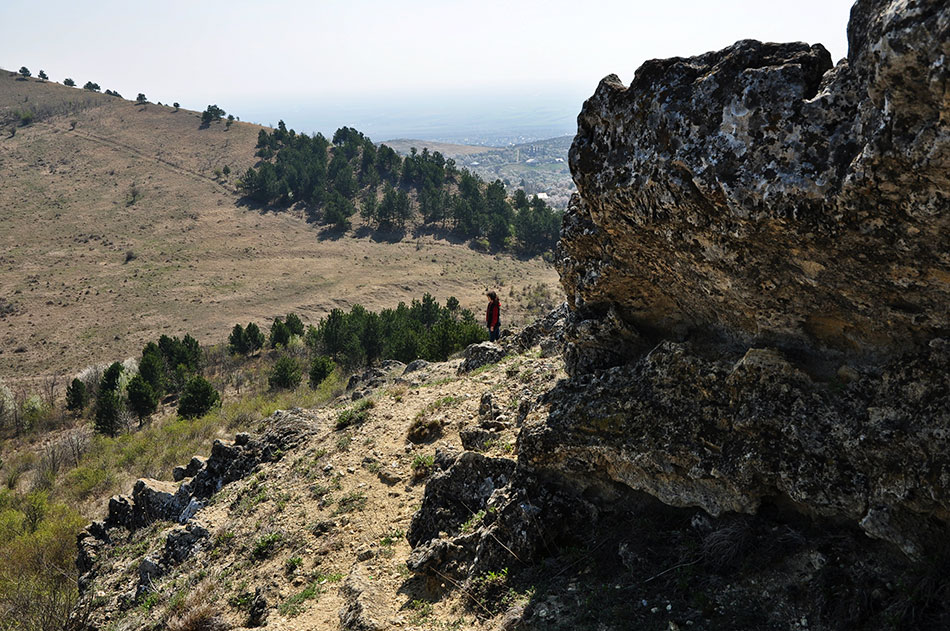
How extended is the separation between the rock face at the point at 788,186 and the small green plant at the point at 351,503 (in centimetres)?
542

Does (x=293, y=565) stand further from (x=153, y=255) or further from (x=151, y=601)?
(x=153, y=255)

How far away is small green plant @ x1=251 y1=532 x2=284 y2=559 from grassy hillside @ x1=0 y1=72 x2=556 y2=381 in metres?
40.8

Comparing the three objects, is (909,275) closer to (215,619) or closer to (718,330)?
(718,330)

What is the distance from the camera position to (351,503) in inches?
366

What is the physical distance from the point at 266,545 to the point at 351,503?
1430mm

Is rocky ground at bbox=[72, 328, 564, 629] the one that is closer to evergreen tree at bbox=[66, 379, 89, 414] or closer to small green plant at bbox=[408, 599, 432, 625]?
small green plant at bbox=[408, 599, 432, 625]

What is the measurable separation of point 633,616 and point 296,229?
246ft

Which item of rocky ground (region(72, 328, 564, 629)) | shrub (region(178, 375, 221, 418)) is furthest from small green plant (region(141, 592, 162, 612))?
shrub (region(178, 375, 221, 418))

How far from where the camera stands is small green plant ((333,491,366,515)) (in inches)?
362

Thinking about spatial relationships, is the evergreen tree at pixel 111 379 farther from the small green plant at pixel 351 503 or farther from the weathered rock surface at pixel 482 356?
the small green plant at pixel 351 503

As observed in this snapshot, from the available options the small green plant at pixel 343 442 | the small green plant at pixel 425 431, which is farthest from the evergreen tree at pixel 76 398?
the small green plant at pixel 425 431

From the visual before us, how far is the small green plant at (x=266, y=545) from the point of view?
8992 millimetres

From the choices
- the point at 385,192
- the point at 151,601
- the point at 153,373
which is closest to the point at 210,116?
the point at 385,192

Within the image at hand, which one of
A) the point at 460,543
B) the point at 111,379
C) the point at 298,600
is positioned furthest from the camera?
the point at 111,379
